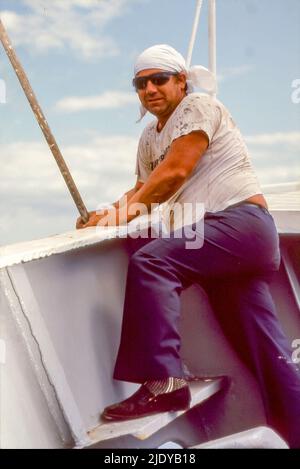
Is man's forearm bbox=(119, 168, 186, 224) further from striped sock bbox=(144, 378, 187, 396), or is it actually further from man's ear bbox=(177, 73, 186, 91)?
striped sock bbox=(144, 378, 187, 396)

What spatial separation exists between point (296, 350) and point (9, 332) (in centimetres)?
133

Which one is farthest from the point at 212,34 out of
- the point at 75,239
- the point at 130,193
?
the point at 75,239

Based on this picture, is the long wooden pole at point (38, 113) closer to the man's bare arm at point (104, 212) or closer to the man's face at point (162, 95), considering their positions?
the man's bare arm at point (104, 212)

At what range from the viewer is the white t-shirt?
96.6 inches

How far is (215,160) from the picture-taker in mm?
2527

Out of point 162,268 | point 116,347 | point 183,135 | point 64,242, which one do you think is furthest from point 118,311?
point 183,135

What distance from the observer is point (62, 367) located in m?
2.17

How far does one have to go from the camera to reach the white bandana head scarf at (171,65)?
2.58m

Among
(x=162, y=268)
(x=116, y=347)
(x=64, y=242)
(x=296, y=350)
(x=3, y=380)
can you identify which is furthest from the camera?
(x=296, y=350)

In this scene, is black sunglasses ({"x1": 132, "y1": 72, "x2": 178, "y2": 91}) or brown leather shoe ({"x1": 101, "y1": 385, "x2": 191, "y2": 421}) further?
black sunglasses ({"x1": 132, "y1": 72, "x2": 178, "y2": 91})

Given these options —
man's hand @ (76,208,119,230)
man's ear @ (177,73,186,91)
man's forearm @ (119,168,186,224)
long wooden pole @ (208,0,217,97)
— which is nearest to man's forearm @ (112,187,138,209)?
man's hand @ (76,208,119,230)

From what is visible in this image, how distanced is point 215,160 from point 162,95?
35 cm

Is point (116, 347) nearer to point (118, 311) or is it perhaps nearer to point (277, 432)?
point (118, 311)

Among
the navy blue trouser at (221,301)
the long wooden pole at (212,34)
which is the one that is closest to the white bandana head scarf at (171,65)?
the navy blue trouser at (221,301)
